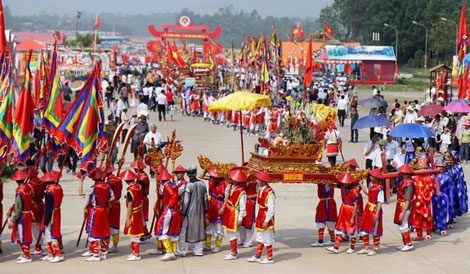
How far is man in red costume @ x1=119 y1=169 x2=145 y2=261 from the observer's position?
36.5 feet

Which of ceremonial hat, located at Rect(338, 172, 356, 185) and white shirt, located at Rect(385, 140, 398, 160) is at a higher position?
ceremonial hat, located at Rect(338, 172, 356, 185)

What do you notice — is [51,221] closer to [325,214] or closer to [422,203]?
[325,214]

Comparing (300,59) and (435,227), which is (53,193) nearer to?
(435,227)

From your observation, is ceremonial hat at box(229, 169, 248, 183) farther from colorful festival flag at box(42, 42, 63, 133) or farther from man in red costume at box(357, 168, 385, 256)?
colorful festival flag at box(42, 42, 63, 133)

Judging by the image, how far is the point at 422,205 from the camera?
12586mm

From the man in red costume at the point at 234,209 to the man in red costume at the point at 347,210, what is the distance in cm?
159

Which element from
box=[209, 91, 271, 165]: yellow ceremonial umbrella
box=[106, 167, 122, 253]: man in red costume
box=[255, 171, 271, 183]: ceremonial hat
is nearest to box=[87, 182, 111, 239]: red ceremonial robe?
box=[106, 167, 122, 253]: man in red costume

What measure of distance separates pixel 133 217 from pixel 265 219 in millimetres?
2067

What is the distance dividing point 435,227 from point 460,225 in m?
0.99

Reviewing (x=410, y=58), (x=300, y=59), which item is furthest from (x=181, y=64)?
(x=410, y=58)

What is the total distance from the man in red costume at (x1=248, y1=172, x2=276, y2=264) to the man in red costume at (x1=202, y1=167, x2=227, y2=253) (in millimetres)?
776

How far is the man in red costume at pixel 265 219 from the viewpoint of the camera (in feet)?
35.7

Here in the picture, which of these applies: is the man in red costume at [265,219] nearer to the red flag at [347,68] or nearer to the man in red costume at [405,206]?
the man in red costume at [405,206]

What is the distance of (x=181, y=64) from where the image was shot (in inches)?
1766
